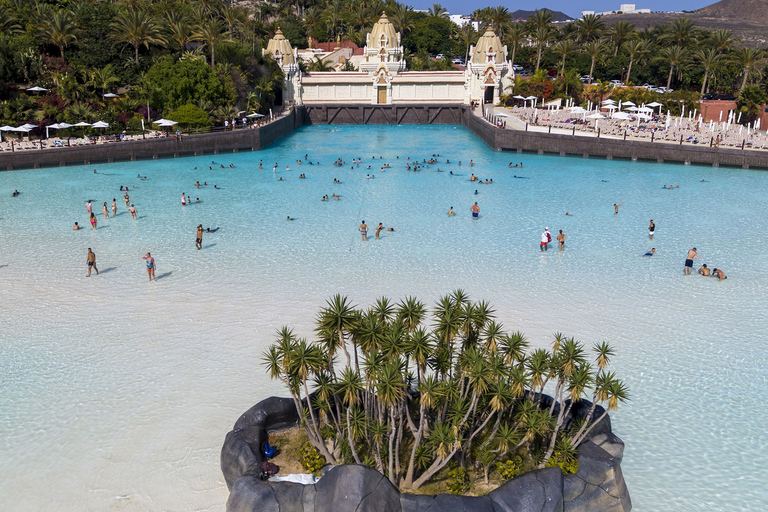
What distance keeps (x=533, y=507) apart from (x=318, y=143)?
168 feet

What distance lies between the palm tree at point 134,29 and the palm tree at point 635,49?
55.1 m

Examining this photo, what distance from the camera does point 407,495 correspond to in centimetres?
1005

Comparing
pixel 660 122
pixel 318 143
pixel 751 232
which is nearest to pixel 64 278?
pixel 751 232

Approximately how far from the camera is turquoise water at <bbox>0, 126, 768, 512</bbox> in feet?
40.9

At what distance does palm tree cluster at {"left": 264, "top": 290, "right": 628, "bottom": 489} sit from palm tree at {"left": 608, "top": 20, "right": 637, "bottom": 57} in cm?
8878

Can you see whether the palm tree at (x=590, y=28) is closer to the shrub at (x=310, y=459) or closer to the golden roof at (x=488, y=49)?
the golden roof at (x=488, y=49)

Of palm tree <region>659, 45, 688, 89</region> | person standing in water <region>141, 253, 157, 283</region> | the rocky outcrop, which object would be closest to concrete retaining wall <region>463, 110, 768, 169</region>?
palm tree <region>659, 45, 688, 89</region>

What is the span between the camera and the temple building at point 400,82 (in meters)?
75.3

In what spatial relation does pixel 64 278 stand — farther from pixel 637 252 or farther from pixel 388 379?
pixel 637 252

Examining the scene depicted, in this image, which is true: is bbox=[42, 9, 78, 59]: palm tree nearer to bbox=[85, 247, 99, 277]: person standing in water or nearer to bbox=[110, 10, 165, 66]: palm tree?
bbox=[110, 10, 165, 66]: palm tree

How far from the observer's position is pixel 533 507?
32.7 feet

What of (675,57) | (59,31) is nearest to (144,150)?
(59,31)

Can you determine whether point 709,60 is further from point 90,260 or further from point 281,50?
point 90,260

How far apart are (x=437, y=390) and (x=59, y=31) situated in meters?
57.2
